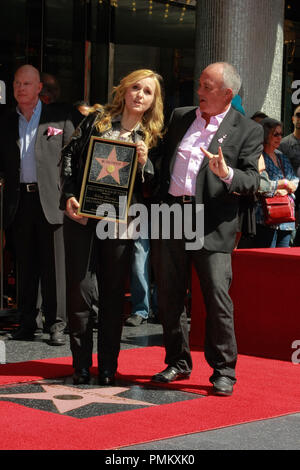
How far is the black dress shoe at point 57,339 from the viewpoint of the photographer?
22.4ft

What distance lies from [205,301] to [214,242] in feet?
1.13

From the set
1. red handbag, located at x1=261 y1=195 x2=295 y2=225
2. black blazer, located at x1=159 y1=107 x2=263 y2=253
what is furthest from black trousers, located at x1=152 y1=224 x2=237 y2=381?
red handbag, located at x1=261 y1=195 x2=295 y2=225

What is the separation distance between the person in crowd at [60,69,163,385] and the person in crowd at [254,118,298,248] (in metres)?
2.56

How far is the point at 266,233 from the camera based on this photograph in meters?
7.80

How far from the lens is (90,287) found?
5.33 metres

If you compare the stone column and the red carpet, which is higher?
the stone column

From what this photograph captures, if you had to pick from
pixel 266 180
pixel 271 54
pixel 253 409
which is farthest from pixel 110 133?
pixel 271 54

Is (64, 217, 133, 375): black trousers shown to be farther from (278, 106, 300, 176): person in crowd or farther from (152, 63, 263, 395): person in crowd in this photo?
(278, 106, 300, 176): person in crowd

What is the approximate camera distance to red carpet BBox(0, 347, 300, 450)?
4.09 metres

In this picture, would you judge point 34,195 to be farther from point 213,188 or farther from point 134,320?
point 213,188

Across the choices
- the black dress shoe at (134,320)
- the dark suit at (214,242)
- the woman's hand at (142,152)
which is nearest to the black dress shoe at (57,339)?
the black dress shoe at (134,320)

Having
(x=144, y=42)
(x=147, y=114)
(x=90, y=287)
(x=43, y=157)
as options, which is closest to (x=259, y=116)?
(x=43, y=157)
